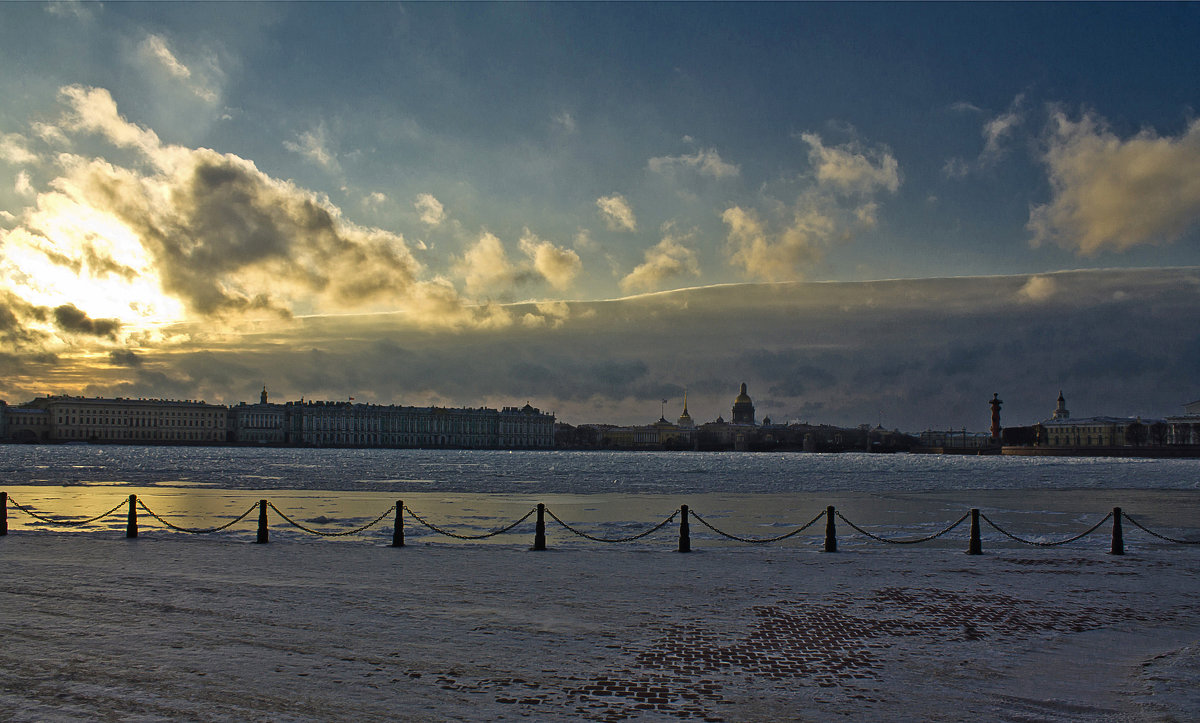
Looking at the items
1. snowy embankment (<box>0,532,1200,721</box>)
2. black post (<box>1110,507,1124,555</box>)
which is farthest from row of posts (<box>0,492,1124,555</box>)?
snowy embankment (<box>0,532,1200,721</box>)

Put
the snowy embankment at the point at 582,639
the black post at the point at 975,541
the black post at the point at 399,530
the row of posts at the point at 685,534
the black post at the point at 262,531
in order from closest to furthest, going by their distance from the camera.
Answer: the snowy embankment at the point at 582,639
the row of posts at the point at 685,534
the black post at the point at 975,541
the black post at the point at 399,530
the black post at the point at 262,531

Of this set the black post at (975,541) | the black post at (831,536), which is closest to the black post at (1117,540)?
the black post at (975,541)

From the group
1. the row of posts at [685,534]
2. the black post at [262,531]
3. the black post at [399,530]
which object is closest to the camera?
the row of posts at [685,534]

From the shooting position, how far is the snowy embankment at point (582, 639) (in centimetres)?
645

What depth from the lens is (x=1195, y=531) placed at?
20656 millimetres

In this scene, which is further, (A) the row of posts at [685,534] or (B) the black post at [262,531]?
(B) the black post at [262,531]

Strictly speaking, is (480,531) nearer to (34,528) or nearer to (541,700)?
(34,528)

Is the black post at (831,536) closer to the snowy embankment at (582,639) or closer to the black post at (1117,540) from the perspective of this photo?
the snowy embankment at (582,639)

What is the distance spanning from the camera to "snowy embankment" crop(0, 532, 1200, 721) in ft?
21.2

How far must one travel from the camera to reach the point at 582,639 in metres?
8.41

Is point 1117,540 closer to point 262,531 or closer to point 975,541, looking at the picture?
point 975,541

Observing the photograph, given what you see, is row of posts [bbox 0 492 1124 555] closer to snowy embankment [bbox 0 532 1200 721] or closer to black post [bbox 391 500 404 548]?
black post [bbox 391 500 404 548]

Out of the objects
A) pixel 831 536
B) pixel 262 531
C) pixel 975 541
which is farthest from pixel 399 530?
pixel 975 541

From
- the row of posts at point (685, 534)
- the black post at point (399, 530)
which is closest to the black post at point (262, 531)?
the row of posts at point (685, 534)
